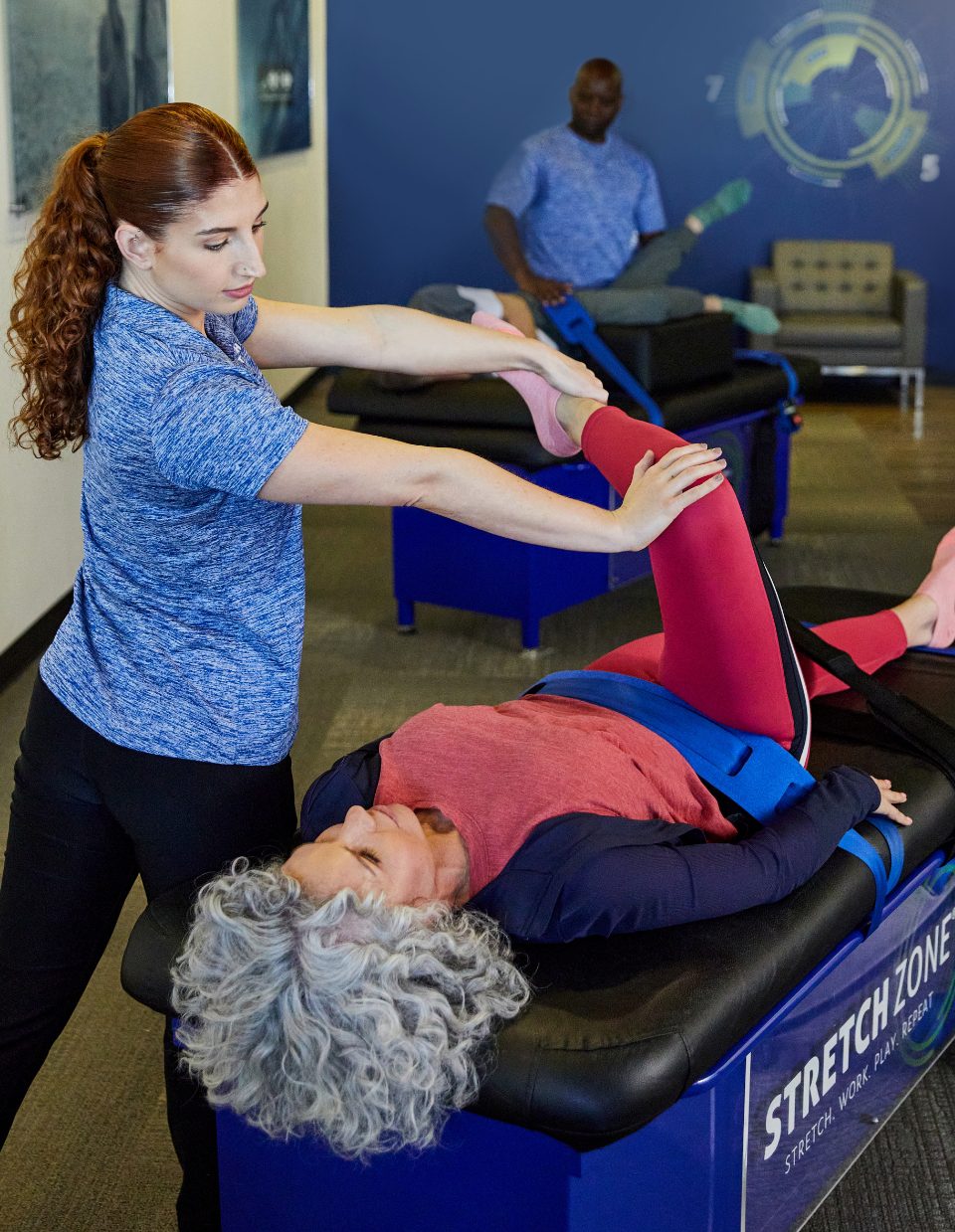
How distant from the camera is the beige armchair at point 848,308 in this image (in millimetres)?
7113

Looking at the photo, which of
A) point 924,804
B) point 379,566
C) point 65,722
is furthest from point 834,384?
point 65,722

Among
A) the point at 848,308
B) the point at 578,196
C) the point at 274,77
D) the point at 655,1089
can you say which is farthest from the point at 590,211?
the point at 655,1089

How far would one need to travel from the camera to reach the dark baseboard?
3633mm

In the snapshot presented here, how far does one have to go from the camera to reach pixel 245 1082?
1.27 meters

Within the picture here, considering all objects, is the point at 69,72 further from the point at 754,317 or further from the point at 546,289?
the point at 754,317

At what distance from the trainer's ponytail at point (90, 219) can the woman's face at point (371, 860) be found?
0.47 meters

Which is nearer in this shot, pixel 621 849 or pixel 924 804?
pixel 621 849

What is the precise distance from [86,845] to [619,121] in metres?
6.96

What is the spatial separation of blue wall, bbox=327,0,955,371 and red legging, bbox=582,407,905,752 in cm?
646

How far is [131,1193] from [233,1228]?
365mm

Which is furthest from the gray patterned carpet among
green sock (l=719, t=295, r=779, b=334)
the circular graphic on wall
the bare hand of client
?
the circular graphic on wall

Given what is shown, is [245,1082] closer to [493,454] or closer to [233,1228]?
[233,1228]

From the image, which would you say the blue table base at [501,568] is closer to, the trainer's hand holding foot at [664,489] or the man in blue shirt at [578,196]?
the man in blue shirt at [578,196]

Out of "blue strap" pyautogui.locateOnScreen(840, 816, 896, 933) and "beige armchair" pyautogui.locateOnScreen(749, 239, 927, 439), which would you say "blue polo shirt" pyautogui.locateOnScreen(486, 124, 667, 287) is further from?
"blue strap" pyautogui.locateOnScreen(840, 816, 896, 933)
